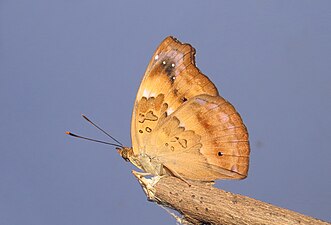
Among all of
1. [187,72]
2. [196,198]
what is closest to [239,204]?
[196,198]

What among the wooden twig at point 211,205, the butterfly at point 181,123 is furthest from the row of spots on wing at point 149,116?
the wooden twig at point 211,205

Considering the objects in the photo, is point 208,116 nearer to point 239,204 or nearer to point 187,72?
point 187,72

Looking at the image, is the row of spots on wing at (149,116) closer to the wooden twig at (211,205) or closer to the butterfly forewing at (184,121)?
the butterfly forewing at (184,121)

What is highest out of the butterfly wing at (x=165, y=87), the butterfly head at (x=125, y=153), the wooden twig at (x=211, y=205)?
the butterfly wing at (x=165, y=87)

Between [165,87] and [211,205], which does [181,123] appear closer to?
[165,87]

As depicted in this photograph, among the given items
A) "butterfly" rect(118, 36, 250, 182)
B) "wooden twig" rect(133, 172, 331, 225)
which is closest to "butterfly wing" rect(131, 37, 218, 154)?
"butterfly" rect(118, 36, 250, 182)

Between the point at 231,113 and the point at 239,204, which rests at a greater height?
the point at 231,113

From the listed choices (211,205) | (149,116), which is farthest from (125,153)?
(211,205)
